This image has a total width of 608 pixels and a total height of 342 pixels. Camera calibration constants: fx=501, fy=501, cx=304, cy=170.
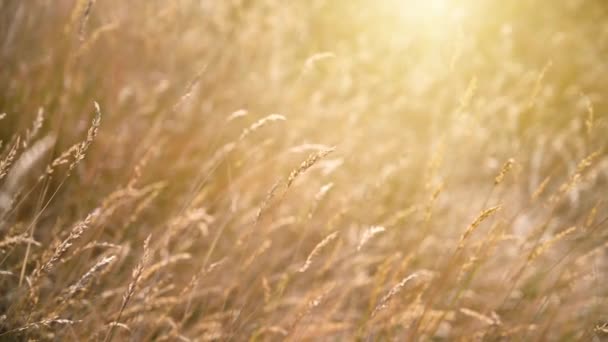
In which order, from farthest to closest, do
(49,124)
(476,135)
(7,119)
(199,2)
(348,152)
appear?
(476,135)
(199,2)
(348,152)
(49,124)
(7,119)

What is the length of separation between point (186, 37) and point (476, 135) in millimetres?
2091

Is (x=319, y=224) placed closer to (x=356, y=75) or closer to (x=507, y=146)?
(x=356, y=75)

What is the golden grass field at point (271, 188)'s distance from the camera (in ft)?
4.66

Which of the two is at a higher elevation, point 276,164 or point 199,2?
point 199,2

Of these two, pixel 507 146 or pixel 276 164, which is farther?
pixel 507 146

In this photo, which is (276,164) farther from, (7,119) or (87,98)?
(7,119)

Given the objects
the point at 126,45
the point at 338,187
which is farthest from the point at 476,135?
the point at 126,45

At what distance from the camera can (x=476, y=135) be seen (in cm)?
Answer: 355

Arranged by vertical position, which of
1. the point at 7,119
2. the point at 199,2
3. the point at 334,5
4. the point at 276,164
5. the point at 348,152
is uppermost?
the point at 334,5

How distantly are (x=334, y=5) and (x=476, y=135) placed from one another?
2.14 meters

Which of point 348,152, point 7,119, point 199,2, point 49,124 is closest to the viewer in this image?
point 7,119

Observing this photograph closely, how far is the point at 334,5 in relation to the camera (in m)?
4.91

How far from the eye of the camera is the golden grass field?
142cm

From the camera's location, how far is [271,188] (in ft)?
3.69
